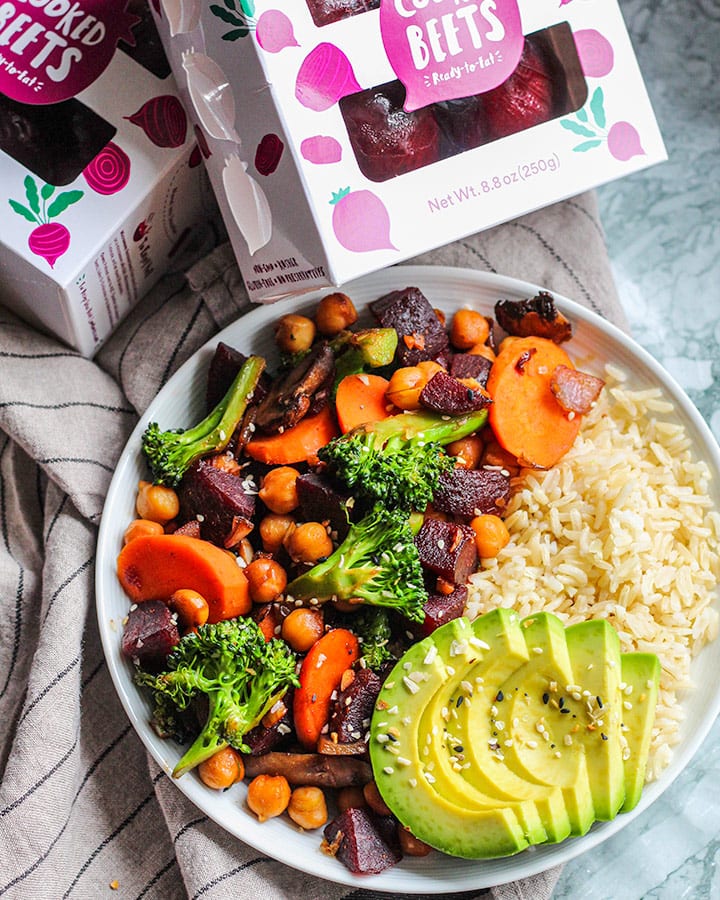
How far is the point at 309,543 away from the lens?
2453mm

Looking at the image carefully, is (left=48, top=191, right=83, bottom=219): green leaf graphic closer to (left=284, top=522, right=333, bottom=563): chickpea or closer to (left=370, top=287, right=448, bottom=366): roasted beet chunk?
Result: (left=370, top=287, right=448, bottom=366): roasted beet chunk

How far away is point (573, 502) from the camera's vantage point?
2574mm

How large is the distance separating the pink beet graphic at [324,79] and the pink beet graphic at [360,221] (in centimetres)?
18

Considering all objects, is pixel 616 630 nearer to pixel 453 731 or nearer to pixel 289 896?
pixel 453 731

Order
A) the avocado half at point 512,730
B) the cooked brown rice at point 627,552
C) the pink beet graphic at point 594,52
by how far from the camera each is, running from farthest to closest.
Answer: the cooked brown rice at point 627,552 < the avocado half at point 512,730 < the pink beet graphic at point 594,52

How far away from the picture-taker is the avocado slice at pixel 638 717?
2346mm

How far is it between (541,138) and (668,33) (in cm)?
141

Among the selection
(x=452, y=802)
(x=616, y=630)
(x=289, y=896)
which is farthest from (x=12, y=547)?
(x=616, y=630)

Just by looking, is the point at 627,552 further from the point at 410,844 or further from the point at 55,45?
the point at 55,45

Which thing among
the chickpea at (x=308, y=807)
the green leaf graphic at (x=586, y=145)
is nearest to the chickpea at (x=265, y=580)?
the chickpea at (x=308, y=807)

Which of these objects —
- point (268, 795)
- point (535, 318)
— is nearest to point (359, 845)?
point (268, 795)

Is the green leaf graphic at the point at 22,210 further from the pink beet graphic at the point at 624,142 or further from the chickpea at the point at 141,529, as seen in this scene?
the pink beet graphic at the point at 624,142

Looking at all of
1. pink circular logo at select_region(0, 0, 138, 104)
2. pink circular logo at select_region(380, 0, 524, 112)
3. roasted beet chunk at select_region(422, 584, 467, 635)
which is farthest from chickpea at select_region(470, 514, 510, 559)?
pink circular logo at select_region(0, 0, 138, 104)

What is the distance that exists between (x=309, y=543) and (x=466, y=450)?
49 cm
